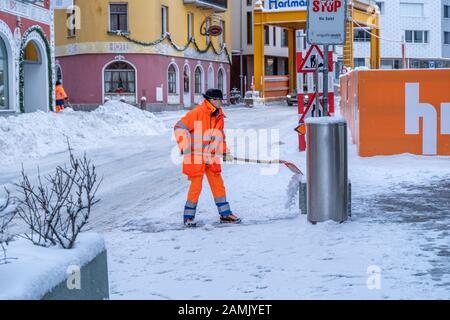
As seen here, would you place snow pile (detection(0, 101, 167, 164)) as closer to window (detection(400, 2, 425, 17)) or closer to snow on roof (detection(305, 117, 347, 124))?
snow on roof (detection(305, 117, 347, 124))

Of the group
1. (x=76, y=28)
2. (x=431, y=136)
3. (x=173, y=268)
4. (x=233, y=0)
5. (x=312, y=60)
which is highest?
(x=233, y=0)

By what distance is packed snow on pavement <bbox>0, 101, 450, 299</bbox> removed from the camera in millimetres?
5625

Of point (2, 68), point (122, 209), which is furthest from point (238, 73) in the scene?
point (122, 209)

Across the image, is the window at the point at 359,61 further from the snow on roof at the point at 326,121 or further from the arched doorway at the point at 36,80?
the snow on roof at the point at 326,121

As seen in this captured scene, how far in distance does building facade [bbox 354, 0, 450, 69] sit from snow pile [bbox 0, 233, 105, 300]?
72459 millimetres

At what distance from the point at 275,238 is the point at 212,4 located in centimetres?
4171

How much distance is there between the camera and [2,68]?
25.2 m

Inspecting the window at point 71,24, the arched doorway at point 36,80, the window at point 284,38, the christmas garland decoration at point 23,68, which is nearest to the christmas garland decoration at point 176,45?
the window at point 71,24

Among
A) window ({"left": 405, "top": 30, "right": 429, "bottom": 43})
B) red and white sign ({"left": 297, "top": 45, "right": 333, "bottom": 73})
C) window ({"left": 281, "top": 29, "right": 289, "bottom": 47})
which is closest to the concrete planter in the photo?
red and white sign ({"left": 297, "top": 45, "right": 333, "bottom": 73})

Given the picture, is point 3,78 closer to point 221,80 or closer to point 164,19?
point 164,19

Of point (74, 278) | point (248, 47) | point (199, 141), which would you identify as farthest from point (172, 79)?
point (74, 278)

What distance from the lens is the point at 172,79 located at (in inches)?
1732

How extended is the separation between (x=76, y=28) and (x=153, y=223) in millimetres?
34591

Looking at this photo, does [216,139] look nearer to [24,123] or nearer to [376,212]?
[376,212]
